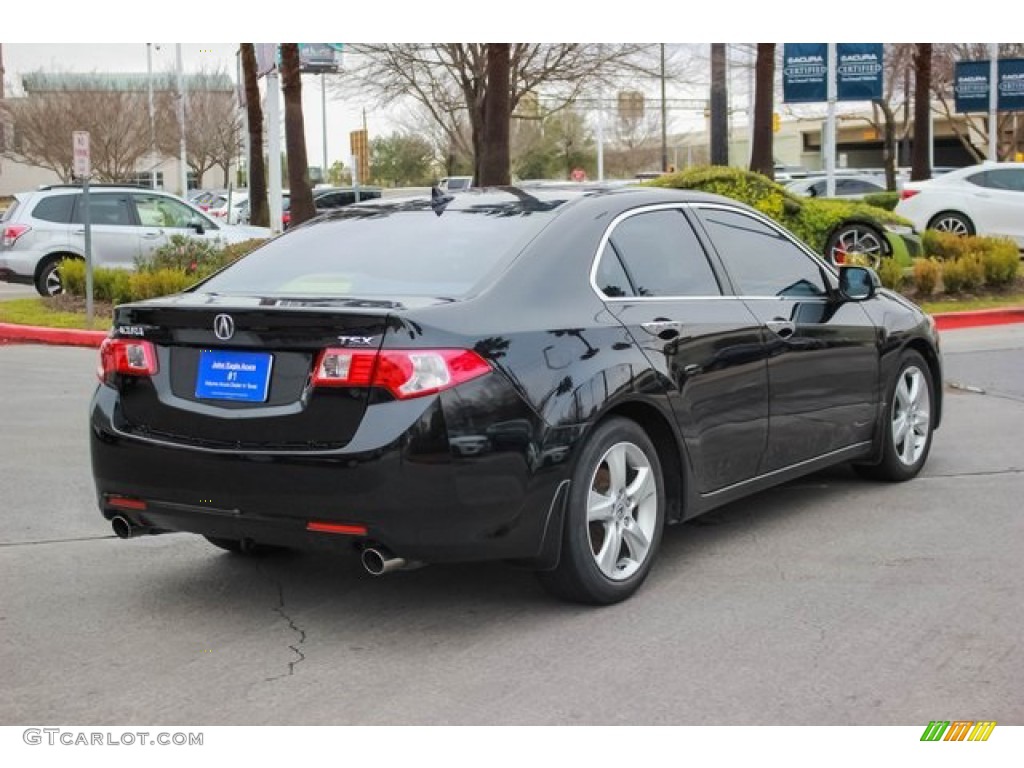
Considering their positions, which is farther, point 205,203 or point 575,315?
point 205,203

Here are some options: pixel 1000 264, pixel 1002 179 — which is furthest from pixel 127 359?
pixel 1002 179

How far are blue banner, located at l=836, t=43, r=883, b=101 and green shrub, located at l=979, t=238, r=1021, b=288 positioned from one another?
26.2 feet

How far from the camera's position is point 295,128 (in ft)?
75.7

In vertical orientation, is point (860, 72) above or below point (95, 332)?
above

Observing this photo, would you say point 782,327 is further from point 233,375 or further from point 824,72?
point 824,72

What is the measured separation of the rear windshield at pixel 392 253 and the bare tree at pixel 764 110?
1677 centimetres

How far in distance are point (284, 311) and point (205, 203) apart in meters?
39.8

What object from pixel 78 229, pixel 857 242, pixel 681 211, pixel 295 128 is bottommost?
pixel 857 242

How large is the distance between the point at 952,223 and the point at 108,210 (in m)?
12.8

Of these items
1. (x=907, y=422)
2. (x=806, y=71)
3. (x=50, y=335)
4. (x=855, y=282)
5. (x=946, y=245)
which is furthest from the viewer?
(x=806, y=71)

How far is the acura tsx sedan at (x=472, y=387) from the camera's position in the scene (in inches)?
180

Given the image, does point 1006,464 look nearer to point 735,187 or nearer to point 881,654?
point 881,654

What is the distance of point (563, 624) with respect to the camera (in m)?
4.98

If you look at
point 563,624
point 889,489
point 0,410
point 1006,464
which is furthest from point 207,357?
point 0,410
